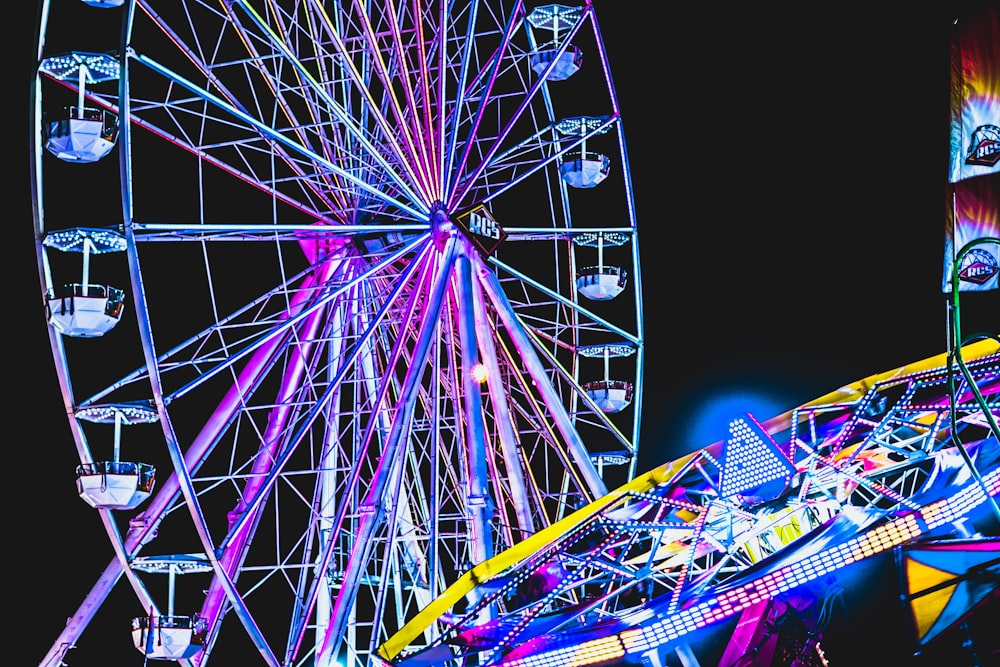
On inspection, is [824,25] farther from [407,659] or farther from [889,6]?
[407,659]

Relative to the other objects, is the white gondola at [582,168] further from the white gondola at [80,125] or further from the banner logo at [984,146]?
the banner logo at [984,146]

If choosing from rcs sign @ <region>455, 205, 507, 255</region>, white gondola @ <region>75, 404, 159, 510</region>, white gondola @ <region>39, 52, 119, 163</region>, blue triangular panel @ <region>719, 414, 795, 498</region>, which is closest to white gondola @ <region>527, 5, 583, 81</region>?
rcs sign @ <region>455, 205, 507, 255</region>

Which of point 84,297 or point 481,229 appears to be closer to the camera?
point 84,297

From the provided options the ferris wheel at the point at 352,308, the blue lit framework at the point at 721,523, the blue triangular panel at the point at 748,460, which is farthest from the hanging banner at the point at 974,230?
the ferris wheel at the point at 352,308

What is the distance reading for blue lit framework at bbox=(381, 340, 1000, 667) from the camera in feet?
22.9

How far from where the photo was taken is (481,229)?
1251 cm

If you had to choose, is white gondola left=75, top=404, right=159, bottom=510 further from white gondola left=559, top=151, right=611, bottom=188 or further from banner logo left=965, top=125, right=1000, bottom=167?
banner logo left=965, top=125, right=1000, bottom=167

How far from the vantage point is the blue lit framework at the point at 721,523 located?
6.98 meters

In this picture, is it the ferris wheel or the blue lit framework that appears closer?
the blue lit framework

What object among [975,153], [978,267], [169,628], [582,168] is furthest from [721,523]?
[582,168]

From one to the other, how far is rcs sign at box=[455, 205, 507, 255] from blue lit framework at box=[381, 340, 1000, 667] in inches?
141

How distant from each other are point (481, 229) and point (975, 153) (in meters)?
7.36

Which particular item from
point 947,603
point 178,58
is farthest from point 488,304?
point 178,58

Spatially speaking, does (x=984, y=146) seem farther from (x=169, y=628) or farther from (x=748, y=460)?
(x=169, y=628)
